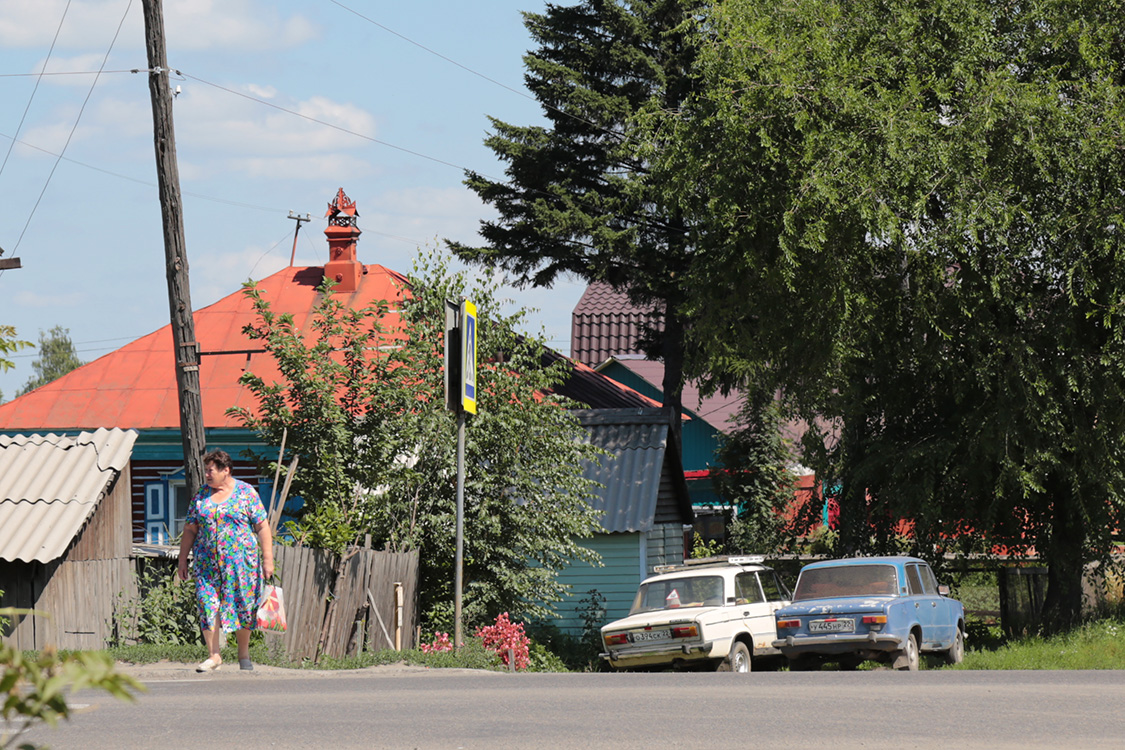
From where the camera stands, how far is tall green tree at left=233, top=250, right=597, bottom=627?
16859mm

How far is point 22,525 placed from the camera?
1423cm

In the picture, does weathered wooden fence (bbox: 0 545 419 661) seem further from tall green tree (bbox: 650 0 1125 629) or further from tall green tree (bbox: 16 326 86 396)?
tall green tree (bbox: 16 326 86 396)

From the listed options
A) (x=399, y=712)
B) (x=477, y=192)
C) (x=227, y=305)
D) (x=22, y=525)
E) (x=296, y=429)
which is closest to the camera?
(x=399, y=712)

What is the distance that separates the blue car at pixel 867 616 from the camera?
1527 centimetres

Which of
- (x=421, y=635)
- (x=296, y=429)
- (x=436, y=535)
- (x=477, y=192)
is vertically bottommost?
(x=421, y=635)

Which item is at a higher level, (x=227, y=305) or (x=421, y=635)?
(x=227, y=305)

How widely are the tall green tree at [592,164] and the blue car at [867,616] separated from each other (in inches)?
444

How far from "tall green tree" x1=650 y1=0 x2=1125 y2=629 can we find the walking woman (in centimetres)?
1017

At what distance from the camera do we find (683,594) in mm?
17266

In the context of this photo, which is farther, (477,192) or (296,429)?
(477,192)

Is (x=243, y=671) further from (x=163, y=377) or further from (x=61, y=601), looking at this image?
(x=163, y=377)

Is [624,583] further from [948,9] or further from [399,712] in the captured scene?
[399,712]

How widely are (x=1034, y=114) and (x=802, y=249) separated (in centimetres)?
368

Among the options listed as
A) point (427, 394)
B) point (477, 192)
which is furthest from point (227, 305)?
point (427, 394)
